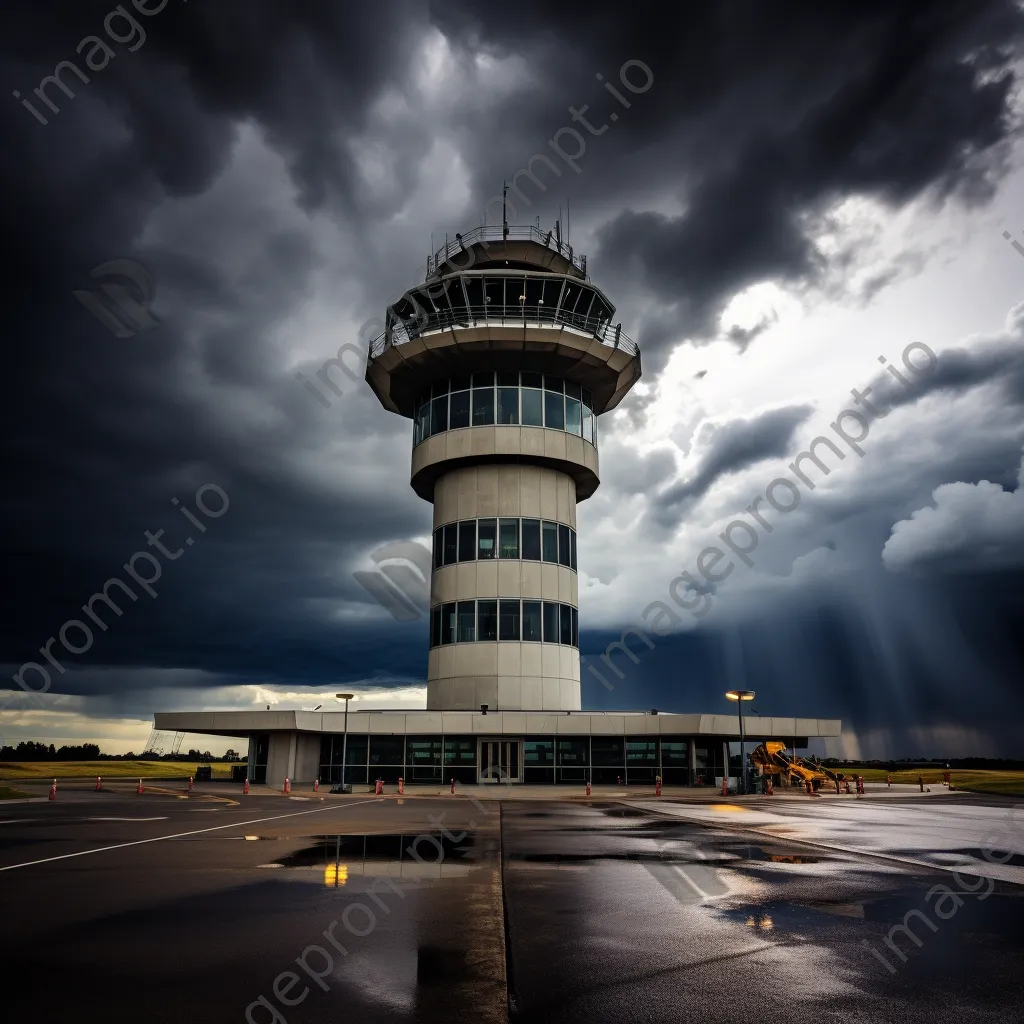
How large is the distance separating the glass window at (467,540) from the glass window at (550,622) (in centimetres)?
502

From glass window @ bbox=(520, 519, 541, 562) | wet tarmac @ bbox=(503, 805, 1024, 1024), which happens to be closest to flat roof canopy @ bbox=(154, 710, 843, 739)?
glass window @ bbox=(520, 519, 541, 562)

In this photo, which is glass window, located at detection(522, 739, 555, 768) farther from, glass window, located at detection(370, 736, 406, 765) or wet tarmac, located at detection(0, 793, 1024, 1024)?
wet tarmac, located at detection(0, 793, 1024, 1024)

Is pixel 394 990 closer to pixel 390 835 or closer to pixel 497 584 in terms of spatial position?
pixel 390 835

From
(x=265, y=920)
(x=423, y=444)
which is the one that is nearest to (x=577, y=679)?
(x=423, y=444)

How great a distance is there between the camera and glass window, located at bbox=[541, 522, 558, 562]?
153 ft

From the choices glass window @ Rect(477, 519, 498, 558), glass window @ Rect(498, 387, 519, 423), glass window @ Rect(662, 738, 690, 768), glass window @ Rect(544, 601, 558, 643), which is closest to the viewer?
glass window @ Rect(662, 738, 690, 768)

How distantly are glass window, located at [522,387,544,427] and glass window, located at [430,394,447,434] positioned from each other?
4.79 m

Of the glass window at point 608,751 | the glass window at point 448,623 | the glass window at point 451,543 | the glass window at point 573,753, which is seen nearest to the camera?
the glass window at point 573,753

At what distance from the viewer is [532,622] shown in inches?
1779

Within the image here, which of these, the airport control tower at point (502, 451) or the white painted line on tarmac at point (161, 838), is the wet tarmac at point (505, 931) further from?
the airport control tower at point (502, 451)

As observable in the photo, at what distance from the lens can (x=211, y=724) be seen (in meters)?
44.3

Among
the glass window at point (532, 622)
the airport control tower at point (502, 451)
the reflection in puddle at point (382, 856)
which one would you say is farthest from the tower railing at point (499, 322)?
the reflection in puddle at point (382, 856)

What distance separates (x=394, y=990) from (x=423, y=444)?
43616 mm

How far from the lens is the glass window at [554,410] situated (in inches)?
1869
